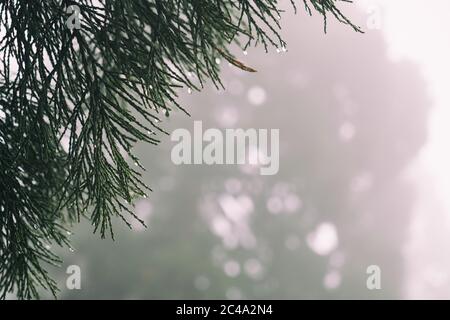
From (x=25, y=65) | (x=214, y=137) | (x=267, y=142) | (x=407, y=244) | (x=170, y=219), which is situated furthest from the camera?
(x=407, y=244)

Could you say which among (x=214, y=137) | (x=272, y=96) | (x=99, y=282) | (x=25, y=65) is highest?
(x=272, y=96)

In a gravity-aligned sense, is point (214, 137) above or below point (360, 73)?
below

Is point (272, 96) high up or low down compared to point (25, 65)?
up

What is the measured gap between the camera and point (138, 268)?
76.9 ft

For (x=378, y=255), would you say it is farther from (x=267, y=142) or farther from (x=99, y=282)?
(x=99, y=282)

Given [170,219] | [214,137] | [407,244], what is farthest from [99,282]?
[407,244]

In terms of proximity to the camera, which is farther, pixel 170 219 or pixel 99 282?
pixel 170 219
